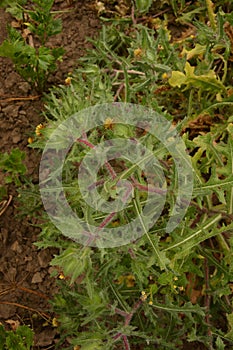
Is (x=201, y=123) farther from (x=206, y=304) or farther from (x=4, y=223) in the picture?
(x=4, y=223)

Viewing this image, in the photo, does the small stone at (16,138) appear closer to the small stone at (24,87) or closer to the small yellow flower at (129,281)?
the small stone at (24,87)

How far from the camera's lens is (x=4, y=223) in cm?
252

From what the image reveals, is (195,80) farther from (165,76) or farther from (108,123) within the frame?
(108,123)

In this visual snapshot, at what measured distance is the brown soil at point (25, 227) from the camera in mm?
2420

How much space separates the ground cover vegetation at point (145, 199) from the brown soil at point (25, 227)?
10cm

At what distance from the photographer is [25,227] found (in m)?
2.52

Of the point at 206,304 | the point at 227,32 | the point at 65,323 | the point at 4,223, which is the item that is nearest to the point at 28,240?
the point at 4,223

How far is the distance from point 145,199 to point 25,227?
2.68 ft

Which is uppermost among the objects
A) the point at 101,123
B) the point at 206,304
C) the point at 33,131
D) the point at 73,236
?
the point at 101,123

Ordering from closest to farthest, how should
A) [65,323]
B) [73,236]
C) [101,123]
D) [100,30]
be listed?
[73,236]
[101,123]
[65,323]
[100,30]

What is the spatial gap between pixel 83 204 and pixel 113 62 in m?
1.01

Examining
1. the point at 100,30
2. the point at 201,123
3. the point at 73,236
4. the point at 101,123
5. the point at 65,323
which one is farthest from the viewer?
the point at 100,30

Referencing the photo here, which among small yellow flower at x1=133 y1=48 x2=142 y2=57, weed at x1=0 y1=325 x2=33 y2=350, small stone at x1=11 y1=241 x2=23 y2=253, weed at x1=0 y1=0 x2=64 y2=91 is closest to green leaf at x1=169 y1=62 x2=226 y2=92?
small yellow flower at x1=133 y1=48 x2=142 y2=57

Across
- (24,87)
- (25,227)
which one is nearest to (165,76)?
(24,87)
